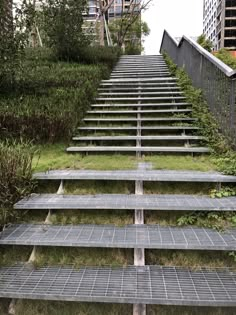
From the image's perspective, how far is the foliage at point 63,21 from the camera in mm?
7996

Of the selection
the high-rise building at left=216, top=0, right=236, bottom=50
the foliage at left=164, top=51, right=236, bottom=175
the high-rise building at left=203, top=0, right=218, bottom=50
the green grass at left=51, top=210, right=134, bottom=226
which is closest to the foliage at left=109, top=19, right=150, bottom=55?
the foliage at left=164, top=51, right=236, bottom=175

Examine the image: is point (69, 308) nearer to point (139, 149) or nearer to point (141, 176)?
point (141, 176)

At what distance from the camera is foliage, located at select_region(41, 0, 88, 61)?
26.2 ft

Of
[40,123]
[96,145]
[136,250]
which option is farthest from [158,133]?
[136,250]

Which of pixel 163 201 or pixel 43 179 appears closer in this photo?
pixel 163 201

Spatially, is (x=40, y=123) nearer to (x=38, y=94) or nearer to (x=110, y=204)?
(x=38, y=94)

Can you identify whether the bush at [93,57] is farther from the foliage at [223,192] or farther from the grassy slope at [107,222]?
the foliage at [223,192]

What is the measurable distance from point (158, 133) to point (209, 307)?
320 centimetres

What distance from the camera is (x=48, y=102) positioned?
5.12 m

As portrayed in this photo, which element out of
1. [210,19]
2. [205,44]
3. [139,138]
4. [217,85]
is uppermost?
[210,19]

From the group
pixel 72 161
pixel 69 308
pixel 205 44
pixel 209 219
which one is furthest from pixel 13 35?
pixel 205 44

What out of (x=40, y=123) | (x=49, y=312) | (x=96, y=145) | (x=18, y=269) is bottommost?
(x=49, y=312)

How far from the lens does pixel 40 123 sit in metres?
4.38

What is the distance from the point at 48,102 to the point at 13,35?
1.55m
